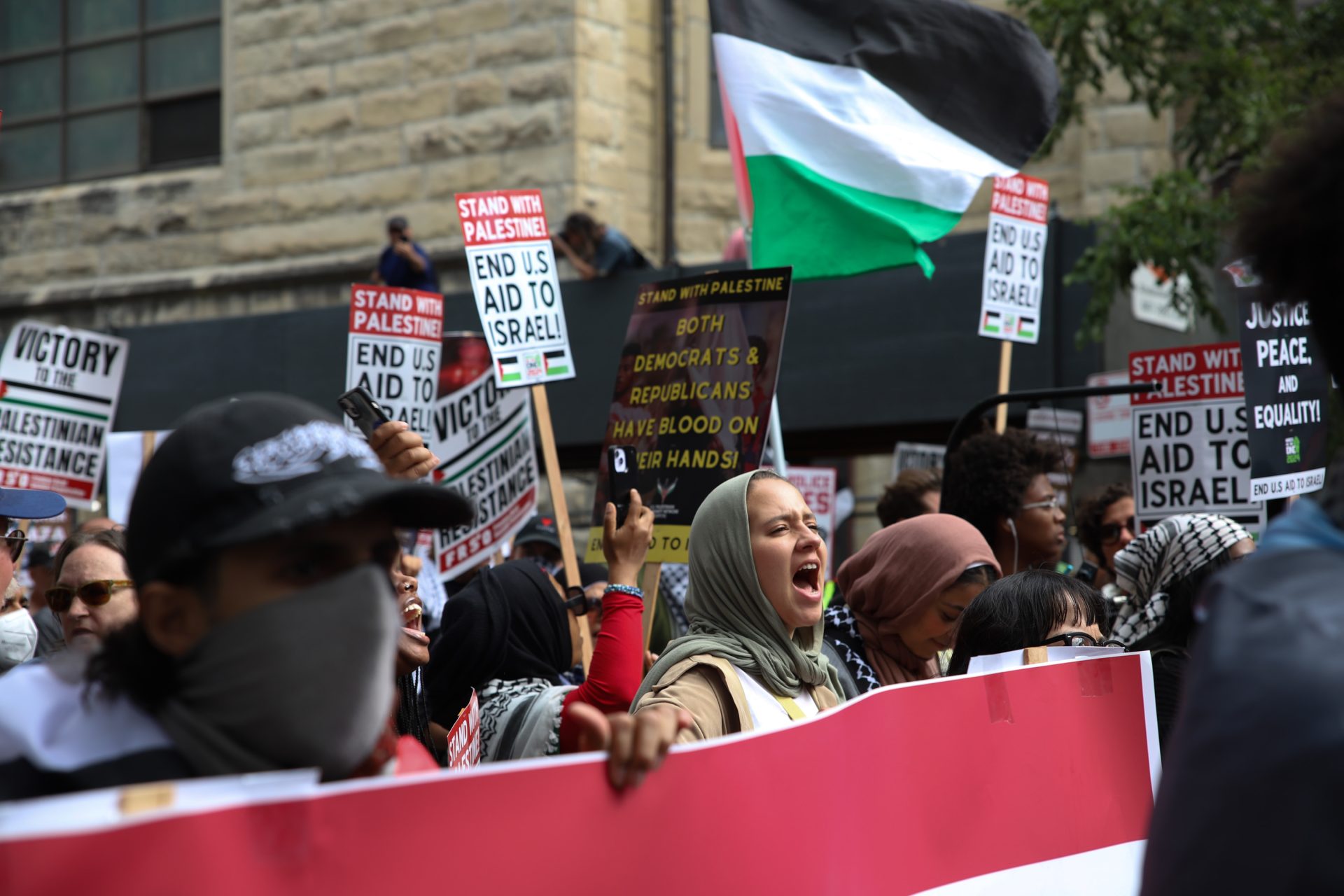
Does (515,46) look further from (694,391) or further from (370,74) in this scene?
(694,391)

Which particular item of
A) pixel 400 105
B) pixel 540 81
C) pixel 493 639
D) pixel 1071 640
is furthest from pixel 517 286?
pixel 400 105

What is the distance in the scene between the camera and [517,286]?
6.58 metres

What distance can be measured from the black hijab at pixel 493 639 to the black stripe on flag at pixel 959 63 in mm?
3691

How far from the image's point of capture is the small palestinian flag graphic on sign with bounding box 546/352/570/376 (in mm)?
6523

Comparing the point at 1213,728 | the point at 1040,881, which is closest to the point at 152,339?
the point at 1040,881

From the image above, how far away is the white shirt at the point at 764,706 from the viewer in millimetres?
3281

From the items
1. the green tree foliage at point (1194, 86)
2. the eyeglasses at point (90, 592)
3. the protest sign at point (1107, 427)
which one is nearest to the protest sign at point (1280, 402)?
the green tree foliage at point (1194, 86)

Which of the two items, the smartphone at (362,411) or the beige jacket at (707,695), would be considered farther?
the smartphone at (362,411)

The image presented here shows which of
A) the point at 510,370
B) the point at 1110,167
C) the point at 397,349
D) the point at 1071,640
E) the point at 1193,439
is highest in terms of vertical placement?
the point at 1110,167

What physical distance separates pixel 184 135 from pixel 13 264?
229 cm

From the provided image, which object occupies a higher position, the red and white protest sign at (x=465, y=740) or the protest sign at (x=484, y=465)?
the protest sign at (x=484, y=465)

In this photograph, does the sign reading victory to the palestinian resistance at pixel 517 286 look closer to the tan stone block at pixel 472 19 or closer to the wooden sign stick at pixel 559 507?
the wooden sign stick at pixel 559 507

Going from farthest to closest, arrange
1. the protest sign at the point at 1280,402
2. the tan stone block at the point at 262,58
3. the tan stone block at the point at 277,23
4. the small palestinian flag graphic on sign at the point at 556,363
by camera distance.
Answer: the tan stone block at the point at 262,58, the tan stone block at the point at 277,23, the small palestinian flag graphic on sign at the point at 556,363, the protest sign at the point at 1280,402

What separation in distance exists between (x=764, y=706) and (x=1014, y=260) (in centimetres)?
482
